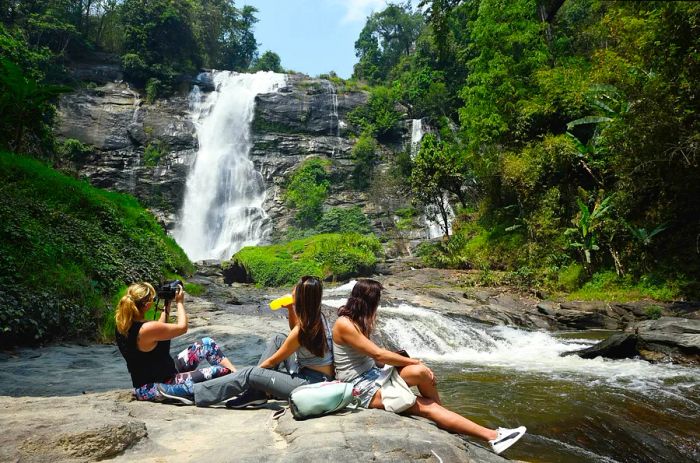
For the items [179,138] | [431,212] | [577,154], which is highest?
[179,138]

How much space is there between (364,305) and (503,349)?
808cm

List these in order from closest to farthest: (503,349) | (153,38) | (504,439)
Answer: (504,439), (503,349), (153,38)

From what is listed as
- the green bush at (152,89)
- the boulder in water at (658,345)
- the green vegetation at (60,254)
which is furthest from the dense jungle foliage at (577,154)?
the green bush at (152,89)

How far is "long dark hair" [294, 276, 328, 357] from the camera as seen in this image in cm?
373

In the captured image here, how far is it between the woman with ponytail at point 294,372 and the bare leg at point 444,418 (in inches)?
23.4

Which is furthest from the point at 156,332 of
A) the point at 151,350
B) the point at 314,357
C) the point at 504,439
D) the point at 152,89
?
the point at 152,89

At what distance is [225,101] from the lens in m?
39.1

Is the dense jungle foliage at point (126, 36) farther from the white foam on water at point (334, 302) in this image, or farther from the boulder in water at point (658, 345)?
the boulder in water at point (658, 345)

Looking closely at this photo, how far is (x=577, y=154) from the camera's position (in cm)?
1706

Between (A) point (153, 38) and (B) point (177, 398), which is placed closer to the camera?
(B) point (177, 398)

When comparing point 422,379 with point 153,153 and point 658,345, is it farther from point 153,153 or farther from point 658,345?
point 153,153

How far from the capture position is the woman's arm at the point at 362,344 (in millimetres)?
3707

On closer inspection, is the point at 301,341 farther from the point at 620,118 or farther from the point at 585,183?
the point at 585,183

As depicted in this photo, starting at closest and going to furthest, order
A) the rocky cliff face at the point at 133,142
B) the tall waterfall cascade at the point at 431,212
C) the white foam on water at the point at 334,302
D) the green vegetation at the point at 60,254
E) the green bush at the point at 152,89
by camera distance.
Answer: the green vegetation at the point at 60,254, the white foam on water at the point at 334,302, the tall waterfall cascade at the point at 431,212, the rocky cliff face at the point at 133,142, the green bush at the point at 152,89
